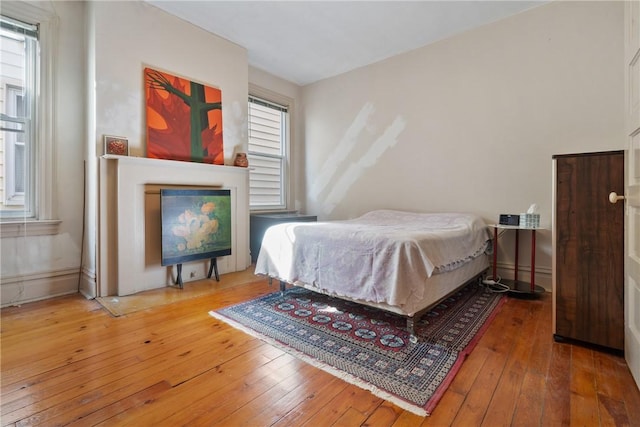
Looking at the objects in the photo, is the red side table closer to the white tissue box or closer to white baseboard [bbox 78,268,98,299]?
the white tissue box

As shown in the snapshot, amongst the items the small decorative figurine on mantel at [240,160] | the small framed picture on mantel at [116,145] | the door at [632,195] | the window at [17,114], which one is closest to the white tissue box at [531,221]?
the door at [632,195]

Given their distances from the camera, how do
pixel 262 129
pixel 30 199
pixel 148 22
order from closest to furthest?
pixel 30 199 → pixel 148 22 → pixel 262 129

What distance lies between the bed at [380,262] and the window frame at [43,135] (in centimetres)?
192

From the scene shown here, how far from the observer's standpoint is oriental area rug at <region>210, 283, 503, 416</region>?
144 cm

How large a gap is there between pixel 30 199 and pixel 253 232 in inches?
85.7

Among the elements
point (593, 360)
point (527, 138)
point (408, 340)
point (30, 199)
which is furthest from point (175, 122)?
point (593, 360)

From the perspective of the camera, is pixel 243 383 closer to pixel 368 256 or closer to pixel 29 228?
pixel 368 256

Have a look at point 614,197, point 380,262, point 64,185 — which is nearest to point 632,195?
point 614,197

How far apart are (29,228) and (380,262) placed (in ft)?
9.53

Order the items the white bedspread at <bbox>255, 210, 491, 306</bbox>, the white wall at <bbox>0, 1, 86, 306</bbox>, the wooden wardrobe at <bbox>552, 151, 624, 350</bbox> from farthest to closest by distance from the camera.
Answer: the white wall at <bbox>0, 1, 86, 306</bbox> → the white bedspread at <bbox>255, 210, 491, 306</bbox> → the wooden wardrobe at <bbox>552, 151, 624, 350</bbox>

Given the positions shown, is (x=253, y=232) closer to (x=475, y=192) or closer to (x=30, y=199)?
(x=30, y=199)

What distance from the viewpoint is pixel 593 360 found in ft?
5.32

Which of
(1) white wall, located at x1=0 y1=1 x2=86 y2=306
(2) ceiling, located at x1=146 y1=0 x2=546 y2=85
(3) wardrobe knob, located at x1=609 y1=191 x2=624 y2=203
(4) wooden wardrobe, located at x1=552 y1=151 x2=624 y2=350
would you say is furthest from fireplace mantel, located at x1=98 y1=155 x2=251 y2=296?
(3) wardrobe knob, located at x1=609 y1=191 x2=624 y2=203

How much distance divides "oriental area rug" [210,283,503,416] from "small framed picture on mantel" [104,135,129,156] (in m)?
1.65
